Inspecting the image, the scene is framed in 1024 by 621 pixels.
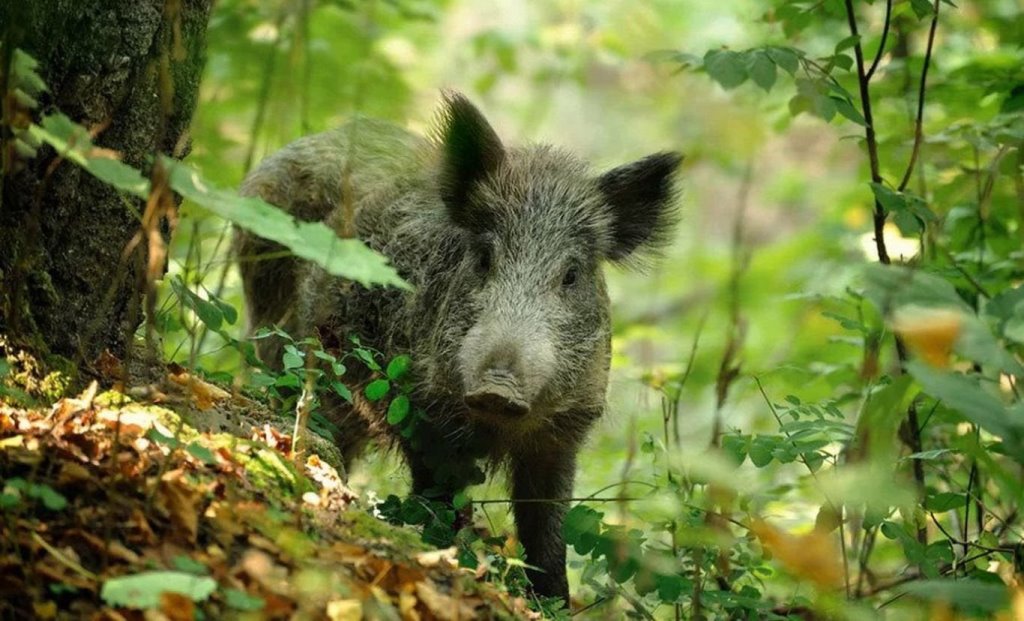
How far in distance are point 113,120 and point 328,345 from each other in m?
1.49

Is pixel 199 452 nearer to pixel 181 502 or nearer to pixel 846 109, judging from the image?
pixel 181 502

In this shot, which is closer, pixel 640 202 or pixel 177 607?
pixel 177 607

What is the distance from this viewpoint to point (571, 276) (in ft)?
16.2

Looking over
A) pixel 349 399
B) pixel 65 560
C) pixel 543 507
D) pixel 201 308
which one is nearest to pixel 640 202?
pixel 543 507

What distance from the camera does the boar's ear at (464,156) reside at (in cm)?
497

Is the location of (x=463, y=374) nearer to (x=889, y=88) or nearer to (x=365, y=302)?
(x=365, y=302)

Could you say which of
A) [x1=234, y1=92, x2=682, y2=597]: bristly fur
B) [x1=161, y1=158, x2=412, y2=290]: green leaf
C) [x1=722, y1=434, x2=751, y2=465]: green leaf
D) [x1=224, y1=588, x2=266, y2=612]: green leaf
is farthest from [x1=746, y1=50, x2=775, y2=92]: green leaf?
[x1=224, y1=588, x2=266, y2=612]: green leaf

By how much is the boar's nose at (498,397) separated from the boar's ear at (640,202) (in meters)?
1.40

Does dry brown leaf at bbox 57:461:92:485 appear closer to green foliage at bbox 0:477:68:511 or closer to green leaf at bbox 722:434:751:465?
green foliage at bbox 0:477:68:511

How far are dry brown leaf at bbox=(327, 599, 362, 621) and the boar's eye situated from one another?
2.62 m

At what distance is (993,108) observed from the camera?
572cm

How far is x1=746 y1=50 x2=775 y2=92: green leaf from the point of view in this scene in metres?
3.75

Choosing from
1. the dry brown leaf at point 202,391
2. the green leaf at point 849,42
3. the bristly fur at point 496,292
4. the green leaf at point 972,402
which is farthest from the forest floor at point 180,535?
the green leaf at point 849,42

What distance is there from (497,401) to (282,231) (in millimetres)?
1714
